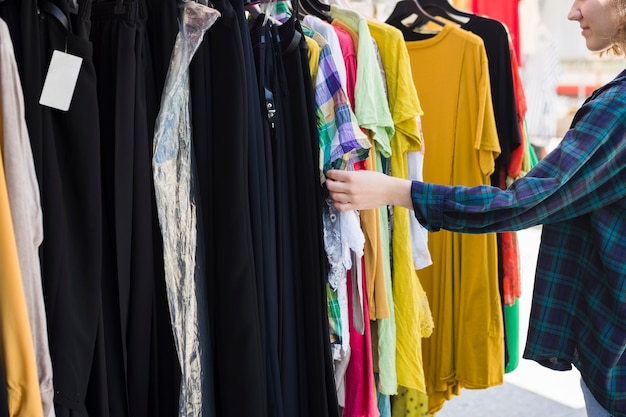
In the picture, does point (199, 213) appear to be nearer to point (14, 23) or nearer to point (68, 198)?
point (68, 198)

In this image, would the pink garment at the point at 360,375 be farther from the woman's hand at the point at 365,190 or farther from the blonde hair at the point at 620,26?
the blonde hair at the point at 620,26

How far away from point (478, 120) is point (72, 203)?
1459 mm

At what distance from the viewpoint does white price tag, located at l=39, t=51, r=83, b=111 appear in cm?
101

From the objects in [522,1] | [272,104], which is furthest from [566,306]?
[522,1]

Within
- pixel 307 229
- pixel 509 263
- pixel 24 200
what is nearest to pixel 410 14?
pixel 509 263

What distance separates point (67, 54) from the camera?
1039 mm

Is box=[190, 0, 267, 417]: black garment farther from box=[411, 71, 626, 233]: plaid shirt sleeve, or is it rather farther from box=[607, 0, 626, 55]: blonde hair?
box=[607, 0, 626, 55]: blonde hair

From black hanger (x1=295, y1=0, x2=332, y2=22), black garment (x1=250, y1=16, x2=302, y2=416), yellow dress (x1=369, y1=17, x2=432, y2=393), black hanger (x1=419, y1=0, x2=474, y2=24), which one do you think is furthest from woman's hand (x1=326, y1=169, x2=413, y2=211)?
black hanger (x1=419, y1=0, x2=474, y2=24)

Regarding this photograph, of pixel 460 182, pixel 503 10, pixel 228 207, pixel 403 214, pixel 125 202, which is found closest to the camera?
pixel 125 202

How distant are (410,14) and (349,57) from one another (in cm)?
67

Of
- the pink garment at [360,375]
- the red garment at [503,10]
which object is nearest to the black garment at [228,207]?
the pink garment at [360,375]

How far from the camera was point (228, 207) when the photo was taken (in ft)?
4.08

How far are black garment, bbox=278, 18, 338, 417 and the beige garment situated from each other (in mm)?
606

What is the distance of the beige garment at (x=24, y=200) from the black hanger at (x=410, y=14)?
1.61 metres
